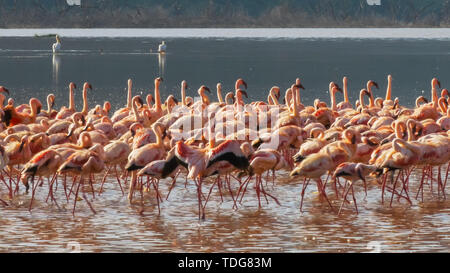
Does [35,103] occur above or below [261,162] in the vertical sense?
above

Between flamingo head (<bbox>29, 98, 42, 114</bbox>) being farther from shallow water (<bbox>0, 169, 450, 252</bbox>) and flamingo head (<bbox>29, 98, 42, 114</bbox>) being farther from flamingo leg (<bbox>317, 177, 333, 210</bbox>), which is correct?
A: flamingo leg (<bbox>317, 177, 333, 210</bbox>)

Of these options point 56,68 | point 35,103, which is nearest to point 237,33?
point 56,68

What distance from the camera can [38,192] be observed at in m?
14.7

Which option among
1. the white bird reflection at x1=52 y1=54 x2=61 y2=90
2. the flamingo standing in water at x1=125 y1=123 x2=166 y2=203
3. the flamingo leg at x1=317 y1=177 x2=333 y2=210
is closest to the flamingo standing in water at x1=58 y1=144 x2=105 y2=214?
the flamingo standing in water at x1=125 y1=123 x2=166 y2=203

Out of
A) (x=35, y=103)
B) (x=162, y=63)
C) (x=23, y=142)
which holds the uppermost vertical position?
(x=35, y=103)

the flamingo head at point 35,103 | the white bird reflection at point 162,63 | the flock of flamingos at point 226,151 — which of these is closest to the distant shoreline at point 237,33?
the white bird reflection at point 162,63

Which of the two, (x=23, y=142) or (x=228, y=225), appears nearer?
(x=228, y=225)

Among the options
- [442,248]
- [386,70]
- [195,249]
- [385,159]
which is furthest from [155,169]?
[386,70]

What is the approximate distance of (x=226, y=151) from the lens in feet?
42.1

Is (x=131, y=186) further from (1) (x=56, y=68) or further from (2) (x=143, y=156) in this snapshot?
(1) (x=56, y=68)

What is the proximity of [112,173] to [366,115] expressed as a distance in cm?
502

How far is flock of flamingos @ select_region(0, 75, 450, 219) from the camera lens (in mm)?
13023

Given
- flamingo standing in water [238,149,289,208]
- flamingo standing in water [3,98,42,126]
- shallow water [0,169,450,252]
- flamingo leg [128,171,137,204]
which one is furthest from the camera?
flamingo standing in water [3,98,42,126]
